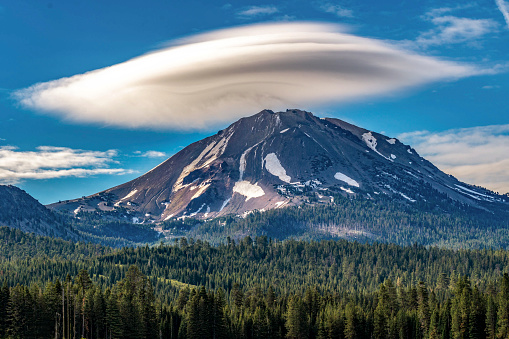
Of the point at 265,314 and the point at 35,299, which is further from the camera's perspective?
the point at 265,314

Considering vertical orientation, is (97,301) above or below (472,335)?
above

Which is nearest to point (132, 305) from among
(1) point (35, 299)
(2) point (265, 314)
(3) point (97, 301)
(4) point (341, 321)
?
(3) point (97, 301)

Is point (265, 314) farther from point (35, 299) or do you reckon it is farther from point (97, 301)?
point (35, 299)

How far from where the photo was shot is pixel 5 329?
6142 inches

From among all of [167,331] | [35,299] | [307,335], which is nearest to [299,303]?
[307,335]

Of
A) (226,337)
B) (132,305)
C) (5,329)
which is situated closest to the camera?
(5,329)

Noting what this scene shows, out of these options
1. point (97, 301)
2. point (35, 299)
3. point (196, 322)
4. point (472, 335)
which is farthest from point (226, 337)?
point (472, 335)

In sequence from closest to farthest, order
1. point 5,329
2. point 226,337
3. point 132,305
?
point 5,329 < point 132,305 < point 226,337

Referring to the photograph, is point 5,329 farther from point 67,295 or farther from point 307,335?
point 307,335

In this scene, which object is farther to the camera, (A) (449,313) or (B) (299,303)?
(B) (299,303)

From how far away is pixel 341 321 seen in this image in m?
185

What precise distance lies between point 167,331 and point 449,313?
69.2 m

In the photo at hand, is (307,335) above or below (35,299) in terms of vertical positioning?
below

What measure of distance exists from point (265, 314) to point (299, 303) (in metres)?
9.62
